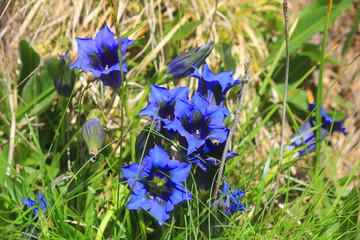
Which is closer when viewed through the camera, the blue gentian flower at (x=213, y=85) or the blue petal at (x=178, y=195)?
the blue petal at (x=178, y=195)

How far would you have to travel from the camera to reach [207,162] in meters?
1.25

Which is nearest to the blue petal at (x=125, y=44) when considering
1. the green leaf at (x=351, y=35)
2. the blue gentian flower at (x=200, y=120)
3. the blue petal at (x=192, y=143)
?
the blue gentian flower at (x=200, y=120)

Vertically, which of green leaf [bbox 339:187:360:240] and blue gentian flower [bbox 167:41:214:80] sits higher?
blue gentian flower [bbox 167:41:214:80]

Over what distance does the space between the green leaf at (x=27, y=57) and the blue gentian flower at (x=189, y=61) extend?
0.64 metres

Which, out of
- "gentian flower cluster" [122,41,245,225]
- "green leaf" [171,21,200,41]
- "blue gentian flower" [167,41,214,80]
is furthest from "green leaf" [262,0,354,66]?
"gentian flower cluster" [122,41,245,225]

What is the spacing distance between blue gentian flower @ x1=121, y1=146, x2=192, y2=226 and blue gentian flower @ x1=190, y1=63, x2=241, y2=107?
0.92 ft

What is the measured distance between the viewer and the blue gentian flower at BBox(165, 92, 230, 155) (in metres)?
1.22

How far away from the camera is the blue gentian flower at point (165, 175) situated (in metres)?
1.20

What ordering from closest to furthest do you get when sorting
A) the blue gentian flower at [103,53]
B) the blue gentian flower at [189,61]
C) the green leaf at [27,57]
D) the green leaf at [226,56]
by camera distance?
the blue gentian flower at [103,53] → the blue gentian flower at [189,61] → the green leaf at [27,57] → the green leaf at [226,56]

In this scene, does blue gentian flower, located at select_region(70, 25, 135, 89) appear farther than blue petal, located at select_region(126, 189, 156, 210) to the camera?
Yes

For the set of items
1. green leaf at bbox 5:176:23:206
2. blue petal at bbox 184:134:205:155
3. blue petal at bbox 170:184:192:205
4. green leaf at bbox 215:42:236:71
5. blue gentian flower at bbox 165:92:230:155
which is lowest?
blue petal at bbox 170:184:192:205

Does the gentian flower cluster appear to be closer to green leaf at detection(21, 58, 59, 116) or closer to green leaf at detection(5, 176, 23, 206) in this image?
green leaf at detection(5, 176, 23, 206)

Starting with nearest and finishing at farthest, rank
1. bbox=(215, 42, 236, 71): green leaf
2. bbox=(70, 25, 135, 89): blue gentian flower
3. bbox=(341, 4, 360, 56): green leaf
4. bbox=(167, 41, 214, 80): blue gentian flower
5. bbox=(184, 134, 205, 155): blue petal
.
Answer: bbox=(184, 134, 205, 155): blue petal → bbox=(70, 25, 135, 89): blue gentian flower → bbox=(167, 41, 214, 80): blue gentian flower → bbox=(215, 42, 236, 71): green leaf → bbox=(341, 4, 360, 56): green leaf

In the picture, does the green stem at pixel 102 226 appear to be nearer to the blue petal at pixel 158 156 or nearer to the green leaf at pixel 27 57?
the blue petal at pixel 158 156
